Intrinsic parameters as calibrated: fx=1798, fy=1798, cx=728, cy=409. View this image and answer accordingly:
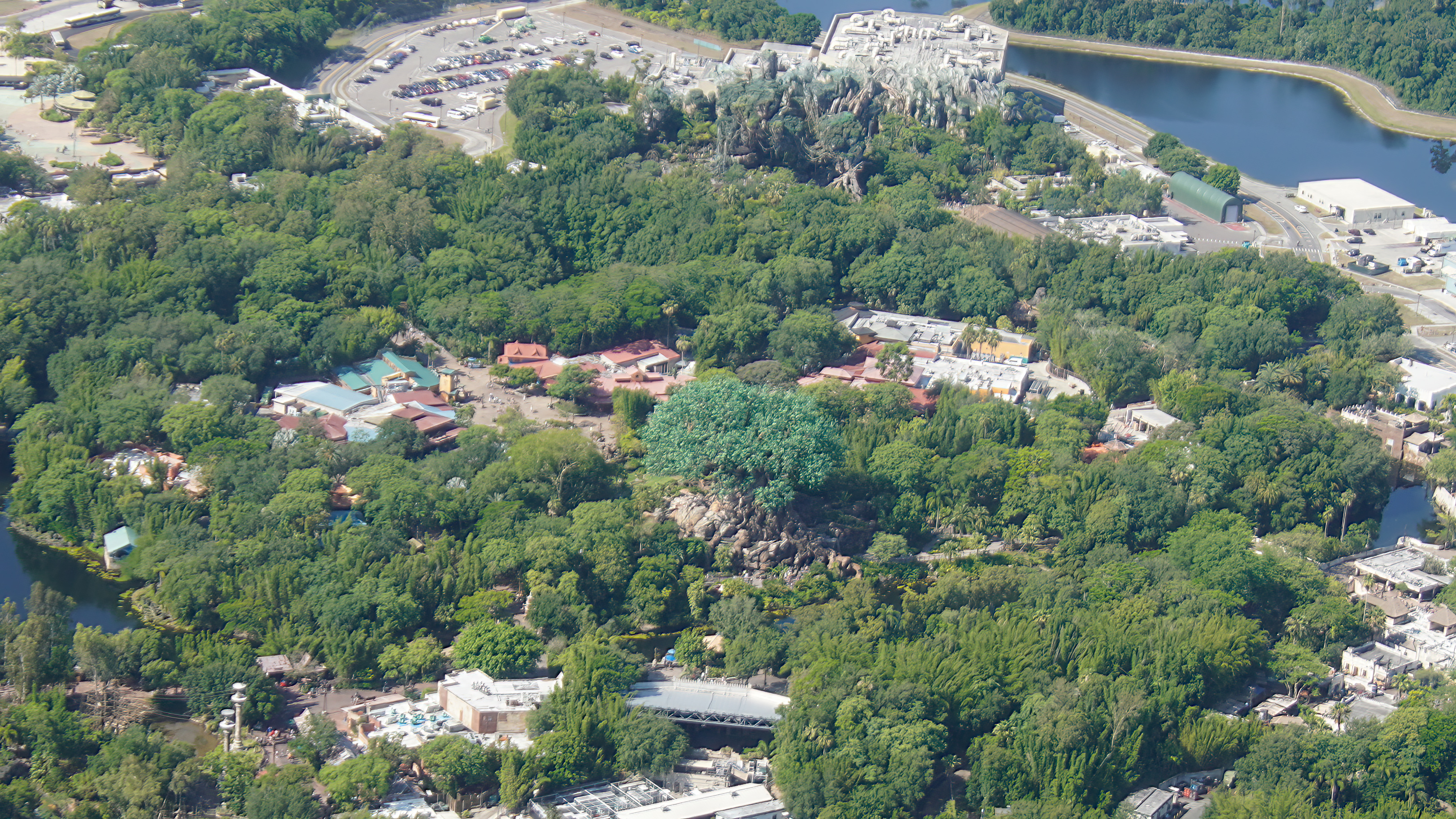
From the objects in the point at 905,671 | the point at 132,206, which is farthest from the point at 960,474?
the point at 132,206

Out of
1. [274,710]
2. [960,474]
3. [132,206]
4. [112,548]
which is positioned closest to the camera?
[274,710]

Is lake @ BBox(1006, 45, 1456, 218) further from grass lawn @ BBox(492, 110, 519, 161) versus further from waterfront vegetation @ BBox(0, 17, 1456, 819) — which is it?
grass lawn @ BBox(492, 110, 519, 161)

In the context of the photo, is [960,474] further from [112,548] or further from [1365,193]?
[1365,193]

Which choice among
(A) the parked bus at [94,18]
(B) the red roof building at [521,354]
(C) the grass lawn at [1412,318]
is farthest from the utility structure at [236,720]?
(A) the parked bus at [94,18]

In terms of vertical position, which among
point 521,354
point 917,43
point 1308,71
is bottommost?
point 521,354

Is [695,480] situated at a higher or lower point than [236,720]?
higher

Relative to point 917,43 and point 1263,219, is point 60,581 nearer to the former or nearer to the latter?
point 1263,219

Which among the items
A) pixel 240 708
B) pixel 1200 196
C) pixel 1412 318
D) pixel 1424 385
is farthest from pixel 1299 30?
pixel 240 708
